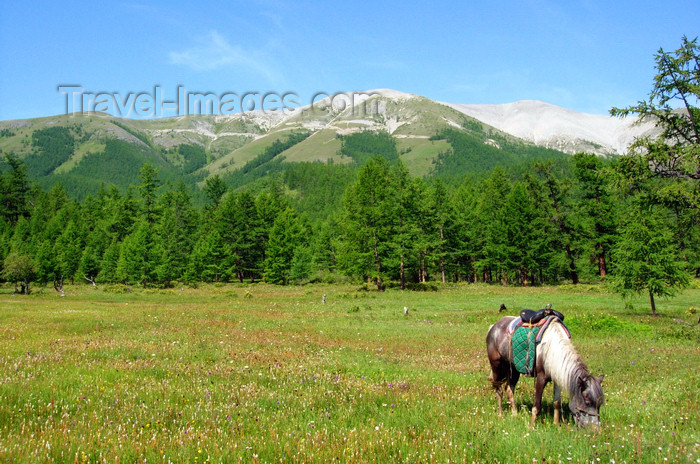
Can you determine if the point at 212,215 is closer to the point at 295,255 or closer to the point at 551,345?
the point at 295,255

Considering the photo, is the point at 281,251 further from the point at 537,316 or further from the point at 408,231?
the point at 537,316

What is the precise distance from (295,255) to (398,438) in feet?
208

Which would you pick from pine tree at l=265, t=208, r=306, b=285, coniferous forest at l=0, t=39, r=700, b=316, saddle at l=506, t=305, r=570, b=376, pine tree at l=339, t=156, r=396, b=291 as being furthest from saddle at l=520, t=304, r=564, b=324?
pine tree at l=265, t=208, r=306, b=285

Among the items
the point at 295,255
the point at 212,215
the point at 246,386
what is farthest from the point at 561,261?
the point at 212,215

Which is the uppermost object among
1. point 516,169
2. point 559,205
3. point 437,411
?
point 516,169

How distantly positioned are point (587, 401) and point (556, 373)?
0.59m

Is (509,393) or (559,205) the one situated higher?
(559,205)

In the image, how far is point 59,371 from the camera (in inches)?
344

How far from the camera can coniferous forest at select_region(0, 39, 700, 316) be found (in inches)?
816

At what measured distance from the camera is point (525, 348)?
23.5ft

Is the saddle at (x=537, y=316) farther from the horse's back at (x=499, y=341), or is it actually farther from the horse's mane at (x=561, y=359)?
the horse's back at (x=499, y=341)

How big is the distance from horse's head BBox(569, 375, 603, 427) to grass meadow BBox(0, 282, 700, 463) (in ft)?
0.84

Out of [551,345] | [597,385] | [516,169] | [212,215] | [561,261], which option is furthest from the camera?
[516,169]

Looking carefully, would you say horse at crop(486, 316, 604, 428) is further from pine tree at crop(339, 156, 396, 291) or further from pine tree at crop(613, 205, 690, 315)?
pine tree at crop(339, 156, 396, 291)
